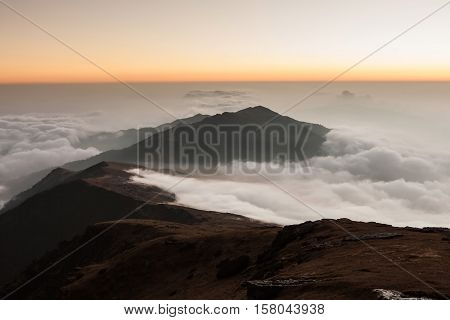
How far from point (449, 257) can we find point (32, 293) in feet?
363

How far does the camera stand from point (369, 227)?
6600cm

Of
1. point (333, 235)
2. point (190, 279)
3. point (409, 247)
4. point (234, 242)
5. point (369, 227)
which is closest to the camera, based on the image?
point (409, 247)

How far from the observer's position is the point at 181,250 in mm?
86000

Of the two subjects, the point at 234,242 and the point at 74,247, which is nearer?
the point at 234,242

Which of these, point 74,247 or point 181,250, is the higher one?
point 181,250

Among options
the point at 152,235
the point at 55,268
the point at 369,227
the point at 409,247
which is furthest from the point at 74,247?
the point at 409,247

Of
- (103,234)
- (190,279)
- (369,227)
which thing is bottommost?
(103,234)
